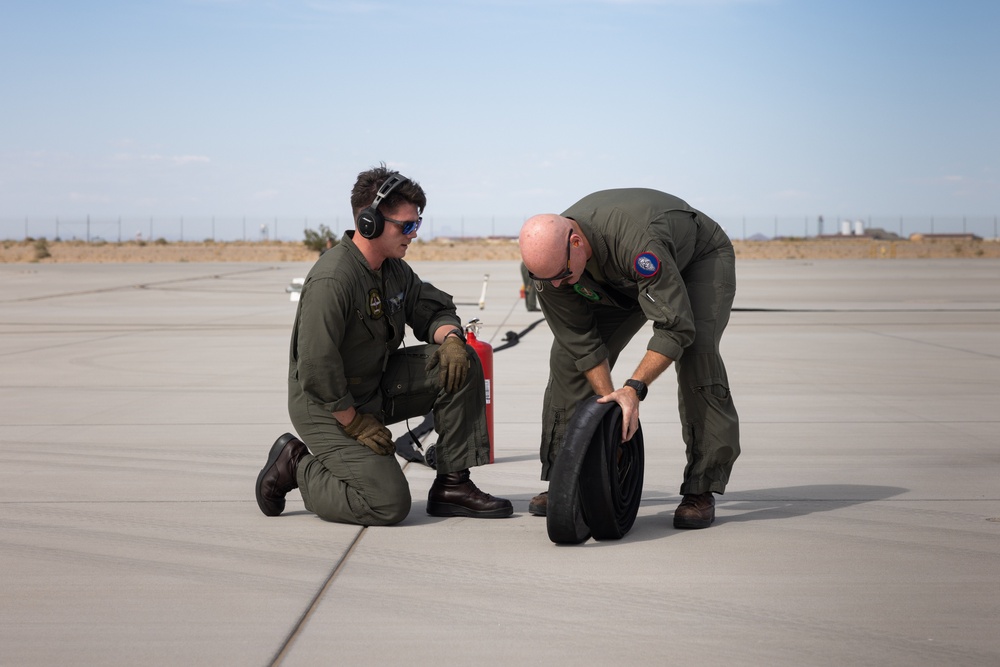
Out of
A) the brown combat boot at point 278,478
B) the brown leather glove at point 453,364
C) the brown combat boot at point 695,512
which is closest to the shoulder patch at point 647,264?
the brown leather glove at point 453,364

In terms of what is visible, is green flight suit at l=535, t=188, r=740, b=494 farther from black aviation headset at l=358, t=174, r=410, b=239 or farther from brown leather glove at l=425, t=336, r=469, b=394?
black aviation headset at l=358, t=174, r=410, b=239

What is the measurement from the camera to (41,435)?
26.4ft

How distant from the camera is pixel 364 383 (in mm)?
5746

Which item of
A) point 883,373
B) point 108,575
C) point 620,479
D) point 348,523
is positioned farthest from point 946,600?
point 883,373

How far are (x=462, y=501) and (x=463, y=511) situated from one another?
55 millimetres

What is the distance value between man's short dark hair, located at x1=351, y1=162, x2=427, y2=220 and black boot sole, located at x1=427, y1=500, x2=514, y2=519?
1.49m

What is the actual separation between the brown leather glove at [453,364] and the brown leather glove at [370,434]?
15.8 inches

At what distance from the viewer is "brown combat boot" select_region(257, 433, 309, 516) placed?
221 inches

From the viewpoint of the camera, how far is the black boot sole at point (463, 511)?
5.62 metres

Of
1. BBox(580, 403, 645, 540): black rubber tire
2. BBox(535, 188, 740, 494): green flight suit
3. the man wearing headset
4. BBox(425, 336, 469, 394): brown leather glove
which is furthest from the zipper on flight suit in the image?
BBox(580, 403, 645, 540): black rubber tire

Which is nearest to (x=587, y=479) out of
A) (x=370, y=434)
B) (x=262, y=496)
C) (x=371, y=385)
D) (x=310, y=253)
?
(x=370, y=434)

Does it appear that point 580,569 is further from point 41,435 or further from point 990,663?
point 41,435

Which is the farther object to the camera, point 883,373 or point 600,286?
point 883,373

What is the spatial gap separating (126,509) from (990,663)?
410 cm
